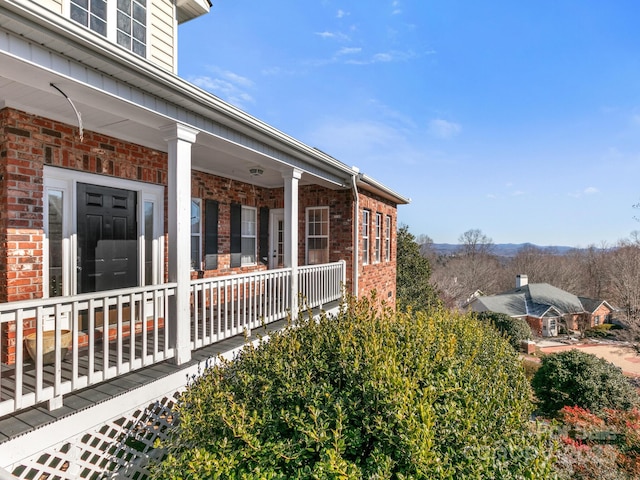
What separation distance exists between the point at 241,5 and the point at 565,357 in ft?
45.2

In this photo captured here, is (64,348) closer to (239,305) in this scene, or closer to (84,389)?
(84,389)

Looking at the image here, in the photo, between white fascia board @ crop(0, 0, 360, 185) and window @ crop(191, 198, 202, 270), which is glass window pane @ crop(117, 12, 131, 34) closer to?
window @ crop(191, 198, 202, 270)

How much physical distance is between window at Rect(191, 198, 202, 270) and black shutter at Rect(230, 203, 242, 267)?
916mm

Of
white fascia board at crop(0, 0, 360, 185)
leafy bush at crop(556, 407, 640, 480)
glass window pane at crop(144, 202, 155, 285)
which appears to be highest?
white fascia board at crop(0, 0, 360, 185)

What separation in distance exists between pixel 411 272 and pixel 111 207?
57.5 feet

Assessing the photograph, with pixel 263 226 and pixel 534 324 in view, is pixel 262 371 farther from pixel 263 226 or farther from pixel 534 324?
pixel 534 324

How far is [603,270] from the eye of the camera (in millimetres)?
42156

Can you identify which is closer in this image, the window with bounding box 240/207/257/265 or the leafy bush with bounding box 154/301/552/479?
the leafy bush with bounding box 154/301/552/479

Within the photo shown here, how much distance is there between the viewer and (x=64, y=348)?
151 inches

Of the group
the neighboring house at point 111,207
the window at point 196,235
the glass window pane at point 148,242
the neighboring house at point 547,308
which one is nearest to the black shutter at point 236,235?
the neighboring house at point 111,207

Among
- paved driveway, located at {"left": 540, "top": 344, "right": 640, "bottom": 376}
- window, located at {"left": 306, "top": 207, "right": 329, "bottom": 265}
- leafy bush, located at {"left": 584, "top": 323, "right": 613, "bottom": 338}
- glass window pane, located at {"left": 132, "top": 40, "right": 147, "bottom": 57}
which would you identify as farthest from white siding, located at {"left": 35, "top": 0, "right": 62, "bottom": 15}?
leafy bush, located at {"left": 584, "top": 323, "right": 613, "bottom": 338}

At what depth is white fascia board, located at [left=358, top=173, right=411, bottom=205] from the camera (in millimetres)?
8056

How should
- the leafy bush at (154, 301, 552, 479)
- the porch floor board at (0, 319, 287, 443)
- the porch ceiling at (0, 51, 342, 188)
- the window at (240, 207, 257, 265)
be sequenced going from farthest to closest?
the window at (240, 207, 257, 265) → the porch ceiling at (0, 51, 342, 188) → the porch floor board at (0, 319, 287, 443) → the leafy bush at (154, 301, 552, 479)

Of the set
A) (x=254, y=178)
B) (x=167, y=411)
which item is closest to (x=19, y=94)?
(x=167, y=411)
